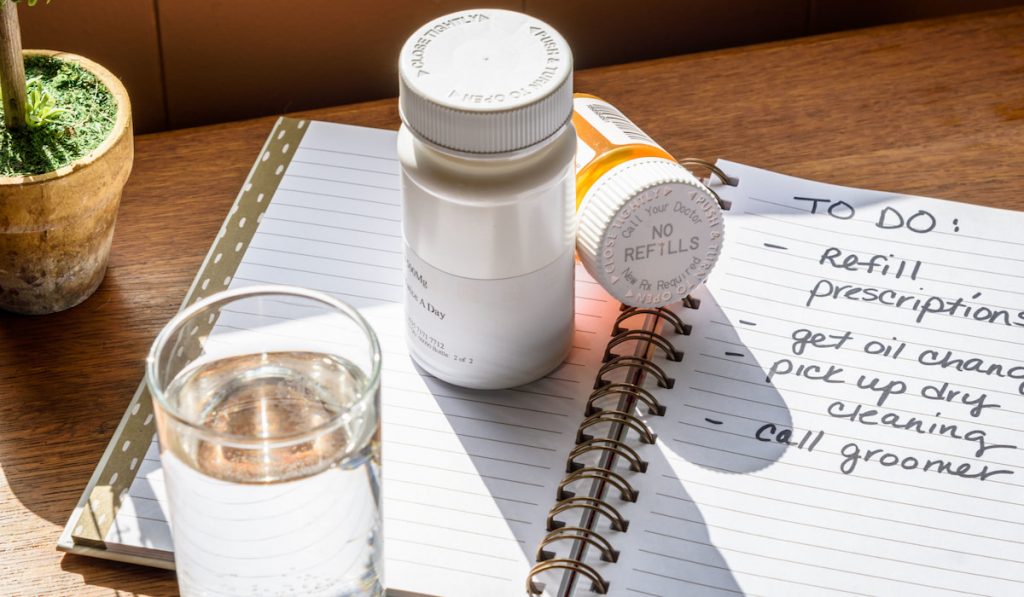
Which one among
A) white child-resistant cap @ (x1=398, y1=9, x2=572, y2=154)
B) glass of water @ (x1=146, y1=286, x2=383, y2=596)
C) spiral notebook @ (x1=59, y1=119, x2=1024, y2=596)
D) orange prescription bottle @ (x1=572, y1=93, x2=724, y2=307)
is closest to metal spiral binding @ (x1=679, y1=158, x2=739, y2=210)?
spiral notebook @ (x1=59, y1=119, x2=1024, y2=596)

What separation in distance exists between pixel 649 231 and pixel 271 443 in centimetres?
31

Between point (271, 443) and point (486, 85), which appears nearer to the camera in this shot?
point (271, 443)

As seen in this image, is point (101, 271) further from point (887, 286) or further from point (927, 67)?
point (927, 67)

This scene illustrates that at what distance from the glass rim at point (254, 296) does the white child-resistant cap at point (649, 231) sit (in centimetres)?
21

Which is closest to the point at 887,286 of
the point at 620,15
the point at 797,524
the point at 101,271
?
the point at 797,524

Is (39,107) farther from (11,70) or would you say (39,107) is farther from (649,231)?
(649,231)

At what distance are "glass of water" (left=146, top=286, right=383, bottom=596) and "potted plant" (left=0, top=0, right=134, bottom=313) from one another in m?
0.18

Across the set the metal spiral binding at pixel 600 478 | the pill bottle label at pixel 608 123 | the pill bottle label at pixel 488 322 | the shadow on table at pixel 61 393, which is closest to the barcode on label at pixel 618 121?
the pill bottle label at pixel 608 123

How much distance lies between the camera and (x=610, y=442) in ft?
2.26

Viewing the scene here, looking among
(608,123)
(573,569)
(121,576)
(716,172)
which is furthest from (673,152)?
(121,576)

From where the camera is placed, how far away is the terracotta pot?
71 centimetres

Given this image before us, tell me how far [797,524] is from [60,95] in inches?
20.8

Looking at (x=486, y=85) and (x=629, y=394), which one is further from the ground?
(x=486, y=85)

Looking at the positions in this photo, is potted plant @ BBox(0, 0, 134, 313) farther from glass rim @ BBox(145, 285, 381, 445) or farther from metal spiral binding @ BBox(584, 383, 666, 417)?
metal spiral binding @ BBox(584, 383, 666, 417)
